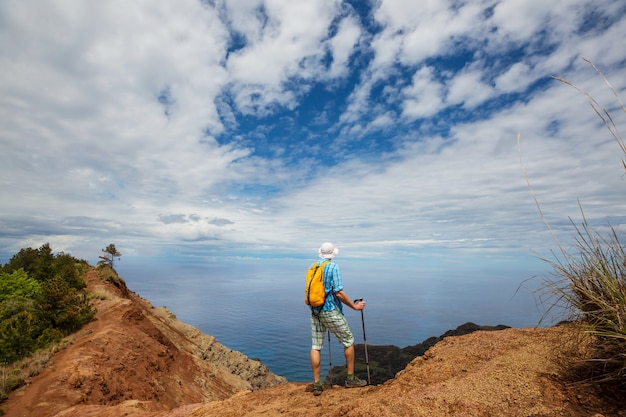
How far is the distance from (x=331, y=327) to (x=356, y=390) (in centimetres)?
126

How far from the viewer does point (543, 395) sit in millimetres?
3645

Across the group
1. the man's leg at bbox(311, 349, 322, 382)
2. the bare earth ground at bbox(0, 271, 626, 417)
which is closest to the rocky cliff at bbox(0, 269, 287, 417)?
the bare earth ground at bbox(0, 271, 626, 417)

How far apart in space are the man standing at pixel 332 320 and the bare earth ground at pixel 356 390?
Result: 43cm

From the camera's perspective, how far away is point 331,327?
6.04m

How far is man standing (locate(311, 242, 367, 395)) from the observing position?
19.4 feet

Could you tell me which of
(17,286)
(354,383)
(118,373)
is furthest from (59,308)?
(354,383)

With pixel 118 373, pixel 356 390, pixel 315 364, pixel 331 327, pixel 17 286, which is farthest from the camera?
pixel 17 286

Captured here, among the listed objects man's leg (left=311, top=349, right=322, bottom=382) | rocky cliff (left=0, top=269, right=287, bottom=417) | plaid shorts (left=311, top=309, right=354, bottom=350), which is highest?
plaid shorts (left=311, top=309, right=354, bottom=350)

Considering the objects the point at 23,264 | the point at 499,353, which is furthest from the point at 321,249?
the point at 23,264

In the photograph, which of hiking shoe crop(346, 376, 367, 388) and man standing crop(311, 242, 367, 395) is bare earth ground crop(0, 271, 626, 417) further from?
Result: man standing crop(311, 242, 367, 395)

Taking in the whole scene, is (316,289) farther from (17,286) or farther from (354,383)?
(17,286)

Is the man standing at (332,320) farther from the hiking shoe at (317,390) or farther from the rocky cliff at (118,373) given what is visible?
the rocky cliff at (118,373)

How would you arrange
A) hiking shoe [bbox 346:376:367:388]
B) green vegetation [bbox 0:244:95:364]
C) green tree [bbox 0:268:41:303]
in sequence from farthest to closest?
green tree [bbox 0:268:41:303] → green vegetation [bbox 0:244:95:364] → hiking shoe [bbox 346:376:367:388]

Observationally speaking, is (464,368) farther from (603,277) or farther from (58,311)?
(58,311)
